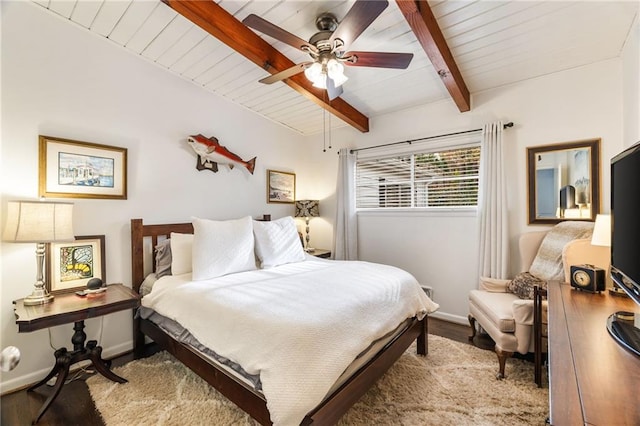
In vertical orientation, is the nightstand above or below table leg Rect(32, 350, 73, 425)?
above

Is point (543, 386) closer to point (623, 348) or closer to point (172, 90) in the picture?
point (623, 348)

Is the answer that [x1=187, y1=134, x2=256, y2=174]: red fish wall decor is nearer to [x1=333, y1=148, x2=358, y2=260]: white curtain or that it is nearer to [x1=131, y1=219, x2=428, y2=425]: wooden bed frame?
[x1=131, y1=219, x2=428, y2=425]: wooden bed frame

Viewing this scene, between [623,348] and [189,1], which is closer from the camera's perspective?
[623,348]

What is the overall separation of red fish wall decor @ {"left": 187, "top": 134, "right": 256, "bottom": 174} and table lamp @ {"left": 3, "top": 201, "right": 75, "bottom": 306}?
1.27m

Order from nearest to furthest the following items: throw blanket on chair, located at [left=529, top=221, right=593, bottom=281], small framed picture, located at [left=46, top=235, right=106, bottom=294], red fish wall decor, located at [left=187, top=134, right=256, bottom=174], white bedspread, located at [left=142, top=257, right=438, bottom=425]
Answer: white bedspread, located at [left=142, top=257, right=438, bottom=425] → small framed picture, located at [left=46, top=235, right=106, bottom=294] → throw blanket on chair, located at [left=529, top=221, right=593, bottom=281] → red fish wall decor, located at [left=187, top=134, right=256, bottom=174]

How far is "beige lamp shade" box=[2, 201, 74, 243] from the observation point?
1.71m

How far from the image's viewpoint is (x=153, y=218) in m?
2.64

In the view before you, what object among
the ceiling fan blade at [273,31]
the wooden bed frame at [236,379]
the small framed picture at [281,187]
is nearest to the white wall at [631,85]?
the wooden bed frame at [236,379]

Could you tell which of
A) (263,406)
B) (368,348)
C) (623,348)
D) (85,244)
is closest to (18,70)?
(85,244)

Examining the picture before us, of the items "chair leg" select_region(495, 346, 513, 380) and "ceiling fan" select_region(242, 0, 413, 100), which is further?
"chair leg" select_region(495, 346, 513, 380)

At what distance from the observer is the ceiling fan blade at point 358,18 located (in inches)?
56.0

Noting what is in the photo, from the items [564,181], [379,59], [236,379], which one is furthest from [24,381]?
[564,181]

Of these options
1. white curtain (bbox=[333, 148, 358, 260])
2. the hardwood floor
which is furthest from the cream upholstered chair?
the hardwood floor

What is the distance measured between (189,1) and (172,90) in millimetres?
1223
